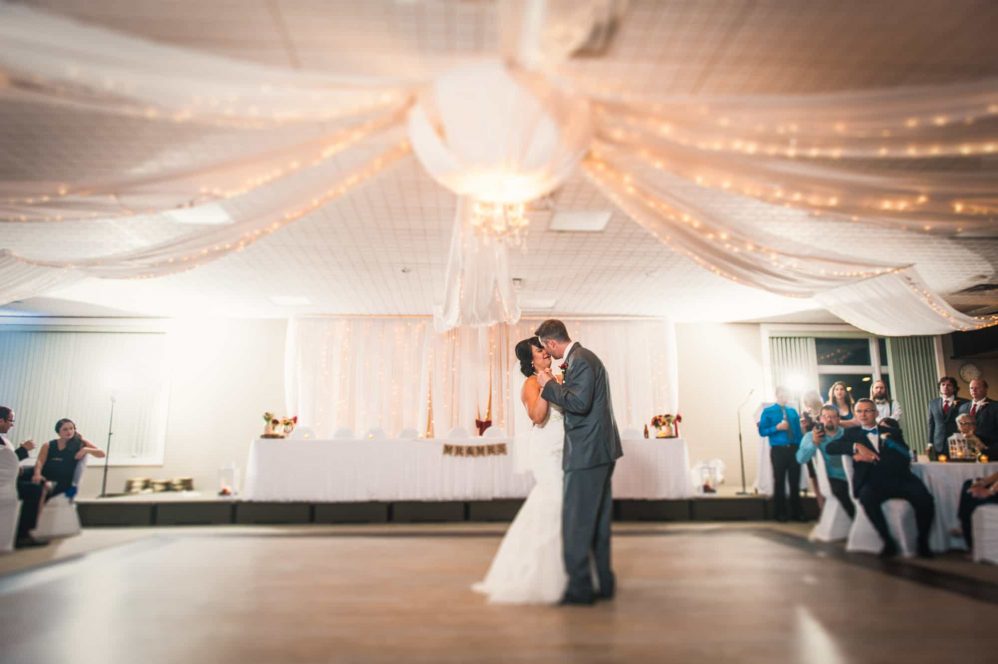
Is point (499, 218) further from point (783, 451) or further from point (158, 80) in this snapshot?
point (783, 451)

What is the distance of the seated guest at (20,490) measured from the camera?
506 centimetres

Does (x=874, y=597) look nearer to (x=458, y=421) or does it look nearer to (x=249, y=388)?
(x=458, y=421)

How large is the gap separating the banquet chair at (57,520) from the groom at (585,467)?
16.4 ft

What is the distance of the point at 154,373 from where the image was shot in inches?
376

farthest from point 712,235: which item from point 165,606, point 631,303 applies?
point 631,303

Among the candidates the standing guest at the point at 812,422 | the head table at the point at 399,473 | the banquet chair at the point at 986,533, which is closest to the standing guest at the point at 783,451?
the standing guest at the point at 812,422

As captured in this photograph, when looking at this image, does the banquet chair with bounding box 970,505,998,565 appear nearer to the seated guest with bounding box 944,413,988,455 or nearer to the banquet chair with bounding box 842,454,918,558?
the banquet chair with bounding box 842,454,918,558

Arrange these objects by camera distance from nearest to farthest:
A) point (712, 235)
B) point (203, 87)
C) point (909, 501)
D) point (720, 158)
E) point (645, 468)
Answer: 1. point (203, 87)
2. point (720, 158)
3. point (712, 235)
4. point (909, 501)
5. point (645, 468)

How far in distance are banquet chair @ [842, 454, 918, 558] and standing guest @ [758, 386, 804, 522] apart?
2014mm

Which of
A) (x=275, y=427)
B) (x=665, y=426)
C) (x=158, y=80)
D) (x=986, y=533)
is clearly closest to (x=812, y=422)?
(x=665, y=426)

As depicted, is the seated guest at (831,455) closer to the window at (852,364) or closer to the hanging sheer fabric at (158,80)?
the hanging sheer fabric at (158,80)

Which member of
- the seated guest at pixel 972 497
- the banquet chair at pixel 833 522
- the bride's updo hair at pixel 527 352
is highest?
the bride's updo hair at pixel 527 352

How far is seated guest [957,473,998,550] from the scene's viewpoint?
4410 millimetres

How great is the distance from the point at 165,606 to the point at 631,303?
7.50 m
